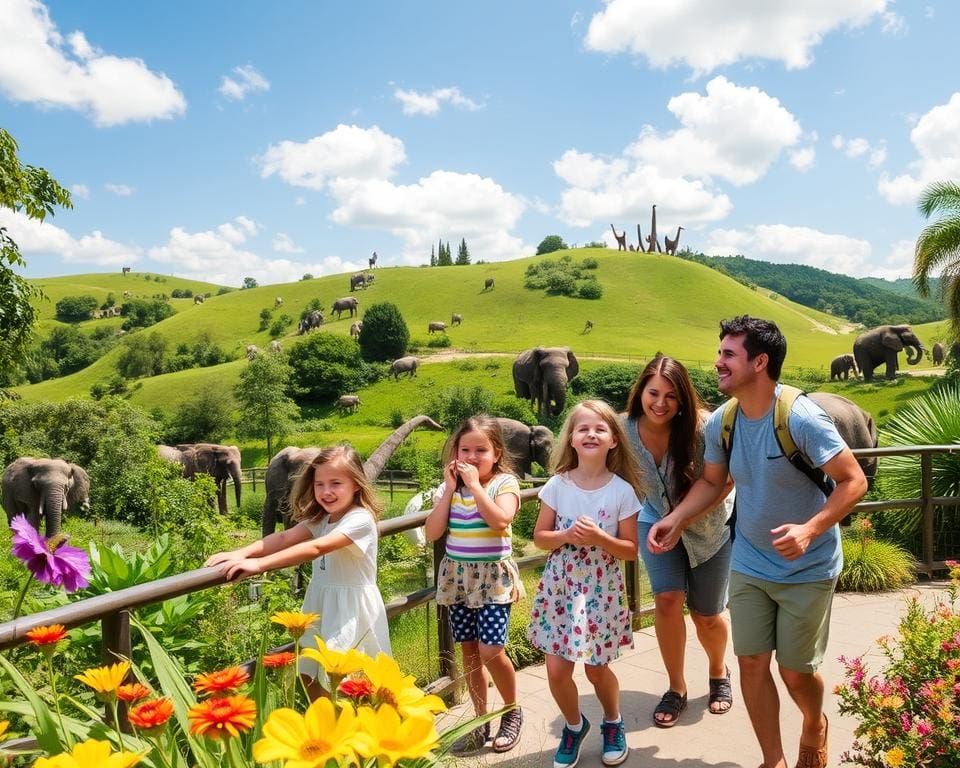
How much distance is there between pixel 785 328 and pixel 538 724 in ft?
278

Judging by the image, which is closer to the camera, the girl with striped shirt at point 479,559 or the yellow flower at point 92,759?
the yellow flower at point 92,759

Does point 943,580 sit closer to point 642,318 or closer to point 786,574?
point 786,574

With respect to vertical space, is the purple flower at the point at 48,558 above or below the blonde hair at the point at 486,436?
below

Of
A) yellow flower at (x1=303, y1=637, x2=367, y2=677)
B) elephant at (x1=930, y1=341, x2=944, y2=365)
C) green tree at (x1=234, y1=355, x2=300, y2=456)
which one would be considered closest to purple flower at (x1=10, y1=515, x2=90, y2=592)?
yellow flower at (x1=303, y1=637, x2=367, y2=677)

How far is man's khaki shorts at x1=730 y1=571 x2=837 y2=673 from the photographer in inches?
110

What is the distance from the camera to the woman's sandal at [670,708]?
3586mm

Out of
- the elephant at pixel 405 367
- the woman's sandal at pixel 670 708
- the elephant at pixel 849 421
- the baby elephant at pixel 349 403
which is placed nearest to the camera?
the woman's sandal at pixel 670 708

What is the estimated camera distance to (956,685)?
232 cm

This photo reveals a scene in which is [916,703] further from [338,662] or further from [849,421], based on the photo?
[849,421]

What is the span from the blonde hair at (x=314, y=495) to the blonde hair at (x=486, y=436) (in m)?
0.44

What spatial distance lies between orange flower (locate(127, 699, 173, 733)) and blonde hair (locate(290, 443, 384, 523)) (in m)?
1.88

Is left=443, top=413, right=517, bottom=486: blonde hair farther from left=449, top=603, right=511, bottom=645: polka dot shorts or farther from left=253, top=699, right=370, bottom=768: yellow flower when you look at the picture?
left=253, top=699, right=370, bottom=768: yellow flower

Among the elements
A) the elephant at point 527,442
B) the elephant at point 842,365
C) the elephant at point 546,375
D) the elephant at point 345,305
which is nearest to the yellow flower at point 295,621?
the elephant at point 527,442

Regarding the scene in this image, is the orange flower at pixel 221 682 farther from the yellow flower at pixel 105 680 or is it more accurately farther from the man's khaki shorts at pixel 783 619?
the man's khaki shorts at pixel 783 619
